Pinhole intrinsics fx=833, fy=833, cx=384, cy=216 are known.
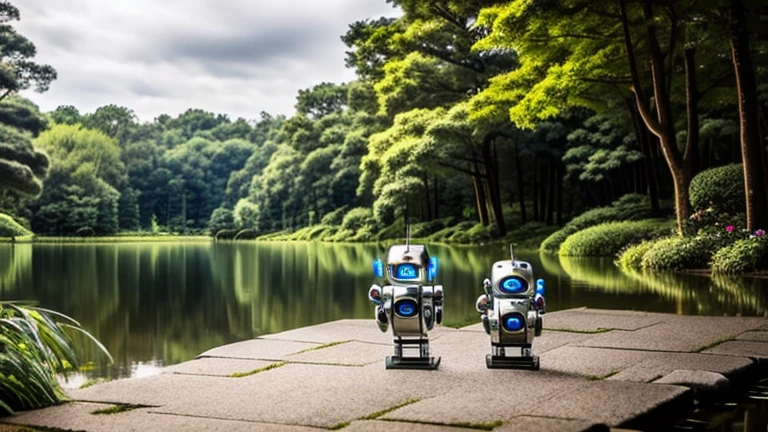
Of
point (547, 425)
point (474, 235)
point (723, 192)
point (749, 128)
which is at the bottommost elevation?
point (547, 425)

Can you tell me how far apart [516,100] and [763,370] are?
16.6 metres

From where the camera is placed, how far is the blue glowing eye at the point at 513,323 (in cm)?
559

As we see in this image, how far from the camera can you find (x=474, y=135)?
29.5 m

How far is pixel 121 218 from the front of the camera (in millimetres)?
68938

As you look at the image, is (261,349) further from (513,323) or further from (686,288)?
(686,288)

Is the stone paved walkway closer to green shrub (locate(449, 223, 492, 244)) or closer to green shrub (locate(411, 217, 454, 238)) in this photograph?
green shrub (locate(449, 223, 492, 244))

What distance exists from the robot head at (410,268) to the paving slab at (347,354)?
739mm

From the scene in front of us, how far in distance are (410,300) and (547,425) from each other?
1843 mm

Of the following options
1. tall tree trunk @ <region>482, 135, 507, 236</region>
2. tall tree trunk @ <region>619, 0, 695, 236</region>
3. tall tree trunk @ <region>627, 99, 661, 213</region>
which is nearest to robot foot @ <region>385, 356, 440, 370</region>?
tall tree trunk @ <region>619, 0, 695, 236</region>

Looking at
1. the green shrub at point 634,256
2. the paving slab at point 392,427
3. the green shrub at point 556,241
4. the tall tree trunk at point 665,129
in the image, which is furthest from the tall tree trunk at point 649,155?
the paving slab at point 392,427

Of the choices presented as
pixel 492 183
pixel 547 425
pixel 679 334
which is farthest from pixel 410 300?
pixel 492 183

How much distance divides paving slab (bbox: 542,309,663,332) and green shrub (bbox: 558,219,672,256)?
1264 cm

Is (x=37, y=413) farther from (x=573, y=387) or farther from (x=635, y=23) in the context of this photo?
(x=635, y=23)

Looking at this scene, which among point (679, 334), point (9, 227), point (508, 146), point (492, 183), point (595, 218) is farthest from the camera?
point (9, 227)
